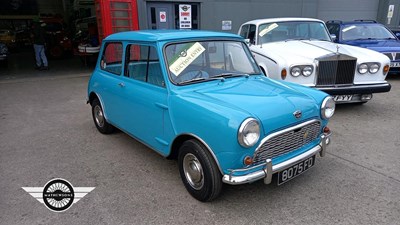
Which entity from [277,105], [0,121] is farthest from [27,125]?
[277,105]

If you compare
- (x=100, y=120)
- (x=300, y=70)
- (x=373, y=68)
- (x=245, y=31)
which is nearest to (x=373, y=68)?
(x=373, y=68)

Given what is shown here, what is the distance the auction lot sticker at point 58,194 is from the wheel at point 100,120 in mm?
1437

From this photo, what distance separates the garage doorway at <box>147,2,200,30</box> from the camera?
10.6 metres

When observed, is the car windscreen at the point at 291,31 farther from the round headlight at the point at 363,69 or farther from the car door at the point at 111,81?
the car door at the point at 111,81

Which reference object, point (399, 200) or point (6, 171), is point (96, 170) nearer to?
point (6, 171)

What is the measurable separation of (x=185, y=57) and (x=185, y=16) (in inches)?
329

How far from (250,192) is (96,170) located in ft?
6.32

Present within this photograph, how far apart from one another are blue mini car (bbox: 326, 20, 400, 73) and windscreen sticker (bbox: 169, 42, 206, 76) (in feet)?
21.0

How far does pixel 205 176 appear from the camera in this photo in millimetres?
2783

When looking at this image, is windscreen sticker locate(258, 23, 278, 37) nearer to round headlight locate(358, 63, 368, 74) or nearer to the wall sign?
round headlight locate(358, 63, 368, 74)

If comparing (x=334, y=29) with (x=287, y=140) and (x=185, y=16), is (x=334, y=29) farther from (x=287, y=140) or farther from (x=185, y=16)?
(x=287, y=140)

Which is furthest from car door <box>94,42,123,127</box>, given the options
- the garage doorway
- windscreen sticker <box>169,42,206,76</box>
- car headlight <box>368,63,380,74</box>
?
the garage doorway

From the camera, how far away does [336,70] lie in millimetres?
5371

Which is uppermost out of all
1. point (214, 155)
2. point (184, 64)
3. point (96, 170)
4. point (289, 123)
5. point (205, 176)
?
point (184, 64)
